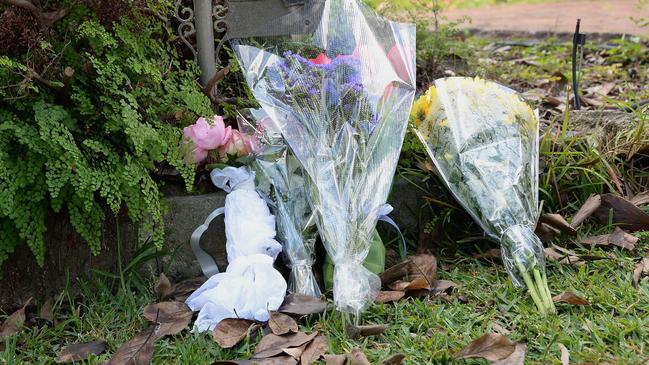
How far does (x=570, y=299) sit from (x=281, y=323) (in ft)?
2.68

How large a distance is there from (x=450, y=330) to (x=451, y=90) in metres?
0.93

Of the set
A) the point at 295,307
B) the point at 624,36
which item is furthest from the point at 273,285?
the point at 624,36

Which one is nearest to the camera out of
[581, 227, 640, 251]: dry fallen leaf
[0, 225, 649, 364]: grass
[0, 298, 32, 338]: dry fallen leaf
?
[0, 225, 649, 364]: grass

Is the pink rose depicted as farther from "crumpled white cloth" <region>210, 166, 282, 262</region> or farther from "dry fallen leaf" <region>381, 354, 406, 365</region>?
"dry fallen leaf" <region>381, 354, 406, 365</region>

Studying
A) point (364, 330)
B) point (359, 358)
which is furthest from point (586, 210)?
point (359, 358)

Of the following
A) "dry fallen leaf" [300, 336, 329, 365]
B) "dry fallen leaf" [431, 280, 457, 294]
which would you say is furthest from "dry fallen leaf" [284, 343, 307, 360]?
"dry fallen leaf" [431, 280, 457, 294]

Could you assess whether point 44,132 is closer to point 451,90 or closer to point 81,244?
point 81,244

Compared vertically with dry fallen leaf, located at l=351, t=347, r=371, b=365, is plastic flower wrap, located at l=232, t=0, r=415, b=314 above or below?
above

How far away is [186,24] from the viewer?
3.12 m

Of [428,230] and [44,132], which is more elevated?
[44,132]

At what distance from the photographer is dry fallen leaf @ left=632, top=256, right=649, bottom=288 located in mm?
2530

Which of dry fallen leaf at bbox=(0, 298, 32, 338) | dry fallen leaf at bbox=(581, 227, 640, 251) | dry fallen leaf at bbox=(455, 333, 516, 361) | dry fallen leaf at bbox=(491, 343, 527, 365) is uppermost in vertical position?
dry fallen leaf at bbox=(581, 227, 640, 251)

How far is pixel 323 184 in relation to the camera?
2592 millimetres

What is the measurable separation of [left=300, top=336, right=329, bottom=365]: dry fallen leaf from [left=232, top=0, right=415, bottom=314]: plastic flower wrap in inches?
6.2
